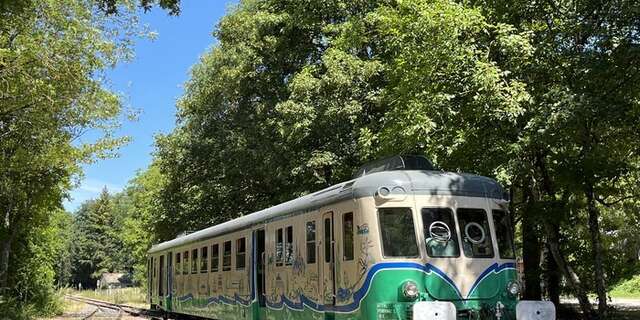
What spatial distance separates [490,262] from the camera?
9547mm

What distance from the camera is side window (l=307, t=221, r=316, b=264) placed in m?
10.8

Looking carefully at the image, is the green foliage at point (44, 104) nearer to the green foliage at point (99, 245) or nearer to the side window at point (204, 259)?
the side window at point (204, 259)

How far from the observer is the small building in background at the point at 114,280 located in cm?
9451

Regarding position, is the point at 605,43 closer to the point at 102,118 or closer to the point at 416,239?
the point at 416,239

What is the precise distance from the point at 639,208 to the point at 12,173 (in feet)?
64.1

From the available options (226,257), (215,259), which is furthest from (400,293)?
(215,259)

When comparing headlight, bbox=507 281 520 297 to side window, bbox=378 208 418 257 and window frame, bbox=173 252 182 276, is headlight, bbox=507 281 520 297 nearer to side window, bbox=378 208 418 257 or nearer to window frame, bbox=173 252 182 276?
side window, bbox=378 208 418 257

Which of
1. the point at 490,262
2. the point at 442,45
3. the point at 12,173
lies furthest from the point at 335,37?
the point at 490,262

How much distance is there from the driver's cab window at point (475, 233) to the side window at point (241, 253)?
5.88 m

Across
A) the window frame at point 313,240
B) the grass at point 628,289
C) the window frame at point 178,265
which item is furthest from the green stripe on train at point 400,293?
the grass at point 628,289

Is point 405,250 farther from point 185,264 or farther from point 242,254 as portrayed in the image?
point 185,264

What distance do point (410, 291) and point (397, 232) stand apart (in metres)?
0.88

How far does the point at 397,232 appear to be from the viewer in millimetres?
9281

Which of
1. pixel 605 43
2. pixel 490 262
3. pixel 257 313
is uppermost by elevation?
pixel 605 43
